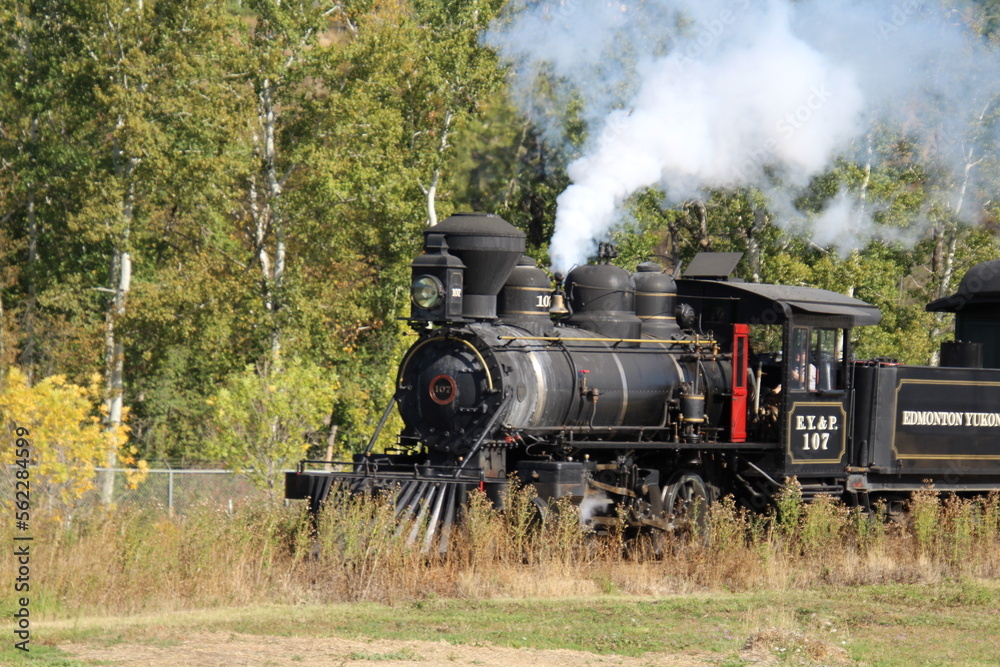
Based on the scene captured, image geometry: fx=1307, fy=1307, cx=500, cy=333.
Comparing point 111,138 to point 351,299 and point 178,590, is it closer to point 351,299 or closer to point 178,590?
point 351,299

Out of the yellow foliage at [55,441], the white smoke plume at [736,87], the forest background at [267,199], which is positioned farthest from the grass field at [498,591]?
the forest background at [267,199]

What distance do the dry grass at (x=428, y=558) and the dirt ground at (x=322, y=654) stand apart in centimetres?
169

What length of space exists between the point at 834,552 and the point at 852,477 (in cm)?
248

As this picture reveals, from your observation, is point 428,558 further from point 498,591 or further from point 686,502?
point 686,502

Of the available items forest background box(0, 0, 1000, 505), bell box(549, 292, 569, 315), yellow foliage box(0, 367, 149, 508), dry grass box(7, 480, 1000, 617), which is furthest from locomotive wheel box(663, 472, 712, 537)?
yellow foliage box(0, 367, 149, 508)

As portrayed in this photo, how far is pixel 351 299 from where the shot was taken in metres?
29.4

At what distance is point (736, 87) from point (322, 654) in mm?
15395

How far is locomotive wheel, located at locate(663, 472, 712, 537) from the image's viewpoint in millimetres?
15406

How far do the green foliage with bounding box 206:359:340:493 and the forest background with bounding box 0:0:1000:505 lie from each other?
61.2 inches

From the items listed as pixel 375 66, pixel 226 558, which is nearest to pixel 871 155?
pixel 375 66

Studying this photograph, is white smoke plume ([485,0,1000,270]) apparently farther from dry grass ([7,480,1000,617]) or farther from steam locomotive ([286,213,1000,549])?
dry grass ([7,480,1000,617])

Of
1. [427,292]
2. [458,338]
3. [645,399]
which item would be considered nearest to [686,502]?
[645,399]

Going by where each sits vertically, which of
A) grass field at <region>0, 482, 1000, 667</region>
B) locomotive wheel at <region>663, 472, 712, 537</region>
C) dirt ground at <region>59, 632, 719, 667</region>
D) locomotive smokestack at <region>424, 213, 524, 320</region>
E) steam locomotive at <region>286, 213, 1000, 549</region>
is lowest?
dirt ground at <region>59, 632, 719, 667</region>

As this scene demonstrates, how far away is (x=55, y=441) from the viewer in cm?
1708
